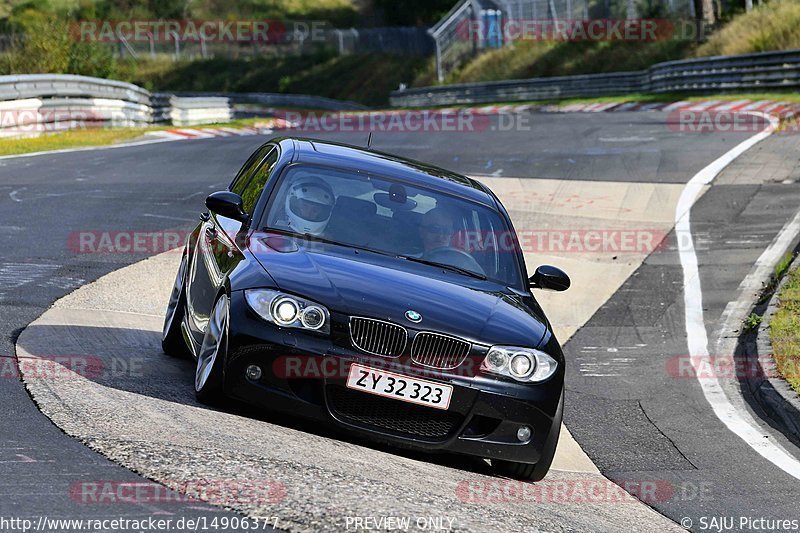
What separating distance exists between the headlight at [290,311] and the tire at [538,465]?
1.28 m

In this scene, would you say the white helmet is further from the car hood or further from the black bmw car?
the car hood

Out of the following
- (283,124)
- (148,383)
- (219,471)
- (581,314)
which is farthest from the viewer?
(283,124)

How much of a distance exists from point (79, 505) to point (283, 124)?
2936 cm

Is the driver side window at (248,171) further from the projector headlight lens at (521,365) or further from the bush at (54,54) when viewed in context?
the bush at (54,54)

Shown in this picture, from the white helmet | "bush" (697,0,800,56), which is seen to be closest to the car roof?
the white helmet

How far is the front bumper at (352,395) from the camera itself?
6066 mm

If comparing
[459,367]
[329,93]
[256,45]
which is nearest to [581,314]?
[459,367]

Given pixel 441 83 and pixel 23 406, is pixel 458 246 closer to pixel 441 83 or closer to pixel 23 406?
pixel 23 406

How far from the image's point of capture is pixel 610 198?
16500 mm

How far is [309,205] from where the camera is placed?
A: 737 cm

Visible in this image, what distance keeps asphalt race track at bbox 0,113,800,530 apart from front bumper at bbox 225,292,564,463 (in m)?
0.19

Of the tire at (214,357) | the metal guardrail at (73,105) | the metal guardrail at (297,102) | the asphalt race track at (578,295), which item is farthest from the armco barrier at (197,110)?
the tire at (214,357)

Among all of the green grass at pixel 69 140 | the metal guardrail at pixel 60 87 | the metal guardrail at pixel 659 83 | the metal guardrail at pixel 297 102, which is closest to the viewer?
the green grass at pixel 69 140

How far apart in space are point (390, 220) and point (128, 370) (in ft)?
5.85
